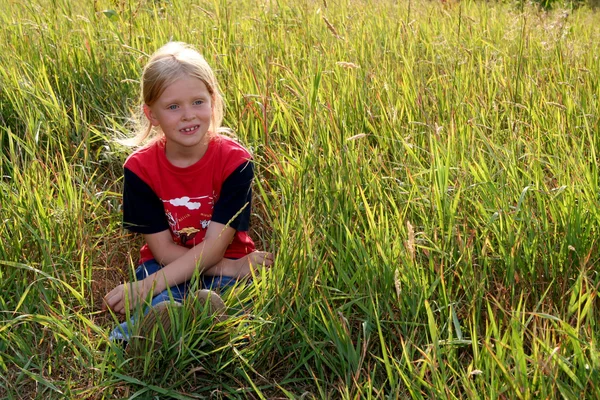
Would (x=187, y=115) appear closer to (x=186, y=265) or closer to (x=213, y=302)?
(x=186, y=265)

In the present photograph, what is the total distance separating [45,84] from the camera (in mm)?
3396

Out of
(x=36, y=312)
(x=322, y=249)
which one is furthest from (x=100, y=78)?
(x=322, y=249)

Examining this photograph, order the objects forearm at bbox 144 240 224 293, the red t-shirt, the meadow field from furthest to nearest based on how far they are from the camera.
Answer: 1. the red t-shirt
2. forearm at bbox 144 240 224 293
3. the meadow field

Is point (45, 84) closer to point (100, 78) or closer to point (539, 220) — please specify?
point (100, 78)

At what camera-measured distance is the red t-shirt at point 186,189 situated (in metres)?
2.67

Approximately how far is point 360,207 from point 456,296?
1.49 ft

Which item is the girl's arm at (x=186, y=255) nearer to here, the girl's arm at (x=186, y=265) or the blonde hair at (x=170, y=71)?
the girl's arm at (x=186, y=265)

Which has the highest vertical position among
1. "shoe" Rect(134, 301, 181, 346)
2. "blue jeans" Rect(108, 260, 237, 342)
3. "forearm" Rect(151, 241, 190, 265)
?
"shoe" Rect(134, 301, 181, 346)

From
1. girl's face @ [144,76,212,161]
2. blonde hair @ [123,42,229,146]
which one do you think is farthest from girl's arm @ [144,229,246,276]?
blonde hair @ [123,42,229,146]

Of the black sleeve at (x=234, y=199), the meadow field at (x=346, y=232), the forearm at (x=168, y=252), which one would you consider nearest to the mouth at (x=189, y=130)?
the black sleeve at (x=234, y=199)

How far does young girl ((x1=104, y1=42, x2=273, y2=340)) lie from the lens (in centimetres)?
260

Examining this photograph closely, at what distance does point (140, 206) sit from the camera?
270 centimetres

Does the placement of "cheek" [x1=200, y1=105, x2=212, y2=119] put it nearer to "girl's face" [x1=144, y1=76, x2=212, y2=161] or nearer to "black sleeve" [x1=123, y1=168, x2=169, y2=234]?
"girl's face" [x1=144, y1=76, x2=212, y2=161]

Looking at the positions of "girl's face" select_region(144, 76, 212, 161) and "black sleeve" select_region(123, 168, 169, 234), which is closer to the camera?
"girl's face" select_region(144, 76, 212, 161)
